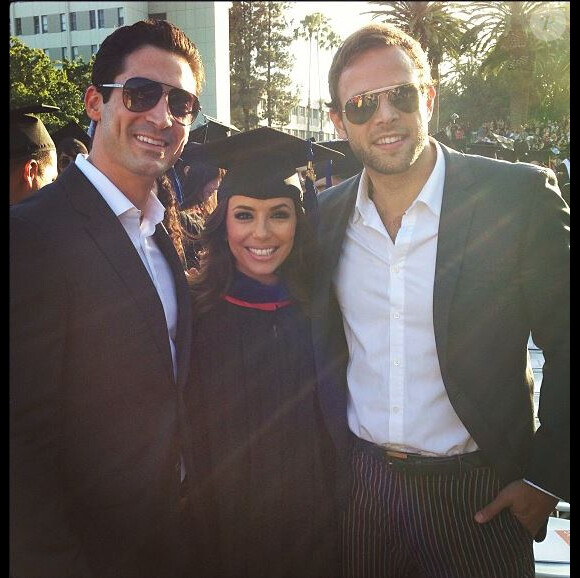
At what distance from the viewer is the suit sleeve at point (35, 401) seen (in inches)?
50.5

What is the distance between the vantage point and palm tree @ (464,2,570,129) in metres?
2.16

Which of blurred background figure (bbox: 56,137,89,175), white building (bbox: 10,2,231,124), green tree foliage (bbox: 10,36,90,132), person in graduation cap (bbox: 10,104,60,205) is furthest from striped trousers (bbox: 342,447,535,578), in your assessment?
blurred background figure (bbox: 56,137,89,175)

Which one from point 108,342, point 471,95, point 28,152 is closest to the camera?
point 108,342

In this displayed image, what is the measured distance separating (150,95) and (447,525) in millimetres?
1627

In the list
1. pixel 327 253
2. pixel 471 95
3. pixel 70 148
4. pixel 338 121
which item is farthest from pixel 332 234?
pixel 70 148

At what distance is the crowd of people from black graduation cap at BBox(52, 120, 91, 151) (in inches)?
75.7

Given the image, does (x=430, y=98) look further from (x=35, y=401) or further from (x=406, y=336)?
(x=35, y=401)

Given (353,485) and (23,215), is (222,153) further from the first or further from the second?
(353,485)

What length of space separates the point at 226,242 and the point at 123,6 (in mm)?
932

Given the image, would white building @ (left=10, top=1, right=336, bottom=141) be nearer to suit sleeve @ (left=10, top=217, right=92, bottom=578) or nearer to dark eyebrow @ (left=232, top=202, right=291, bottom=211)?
dark eyebrow @ (left=232, top=202, right=291, bottom=211)

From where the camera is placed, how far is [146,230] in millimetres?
1725

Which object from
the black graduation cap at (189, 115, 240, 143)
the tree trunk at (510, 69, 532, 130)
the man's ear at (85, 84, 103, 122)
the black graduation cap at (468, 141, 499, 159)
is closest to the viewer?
the man's ear at (85, 84, 103, 122)

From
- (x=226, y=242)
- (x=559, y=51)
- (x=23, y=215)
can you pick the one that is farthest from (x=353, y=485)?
(x=559, y=51)

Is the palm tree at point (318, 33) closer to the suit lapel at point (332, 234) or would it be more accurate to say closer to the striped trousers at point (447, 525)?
the suit lapel at point (332, 234)
